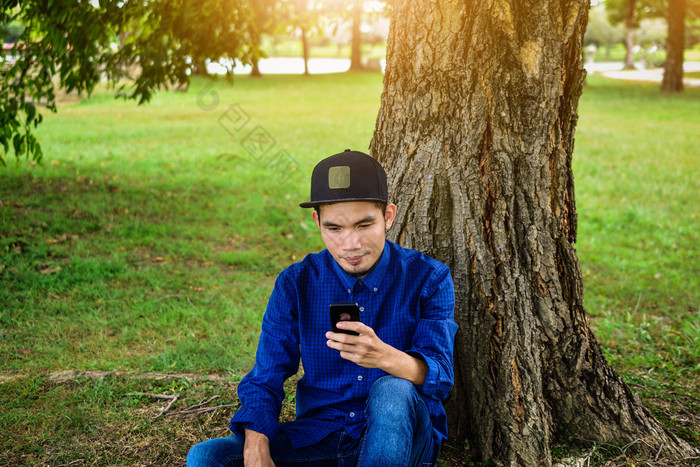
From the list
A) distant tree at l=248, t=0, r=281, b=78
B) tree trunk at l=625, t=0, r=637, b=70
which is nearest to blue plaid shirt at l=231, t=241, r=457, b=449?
distant tree at l=248, t=0, r=281, b=78

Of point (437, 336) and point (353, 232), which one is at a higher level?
point (353, 232)

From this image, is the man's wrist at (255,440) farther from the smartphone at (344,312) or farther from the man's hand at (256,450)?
the smartphone at (344,312)

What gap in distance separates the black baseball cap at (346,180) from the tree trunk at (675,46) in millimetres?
26057

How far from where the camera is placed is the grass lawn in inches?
143

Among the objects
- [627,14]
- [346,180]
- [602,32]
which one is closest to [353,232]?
[346,180]

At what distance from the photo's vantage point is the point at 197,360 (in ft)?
14.3

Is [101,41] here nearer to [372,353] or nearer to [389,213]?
[389,213]

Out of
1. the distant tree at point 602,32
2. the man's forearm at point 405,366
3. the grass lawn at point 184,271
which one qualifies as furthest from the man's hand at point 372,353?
the distant tree at point 602,32

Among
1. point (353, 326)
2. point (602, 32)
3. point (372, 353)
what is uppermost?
point (602, 32)

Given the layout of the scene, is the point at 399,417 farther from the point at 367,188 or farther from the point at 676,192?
the point at 676,192

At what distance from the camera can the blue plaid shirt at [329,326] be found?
2.56 m

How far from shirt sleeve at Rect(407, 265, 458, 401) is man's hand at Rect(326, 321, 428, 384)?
1.7 inches

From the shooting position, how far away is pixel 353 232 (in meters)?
2.50

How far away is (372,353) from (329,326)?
0.42m
